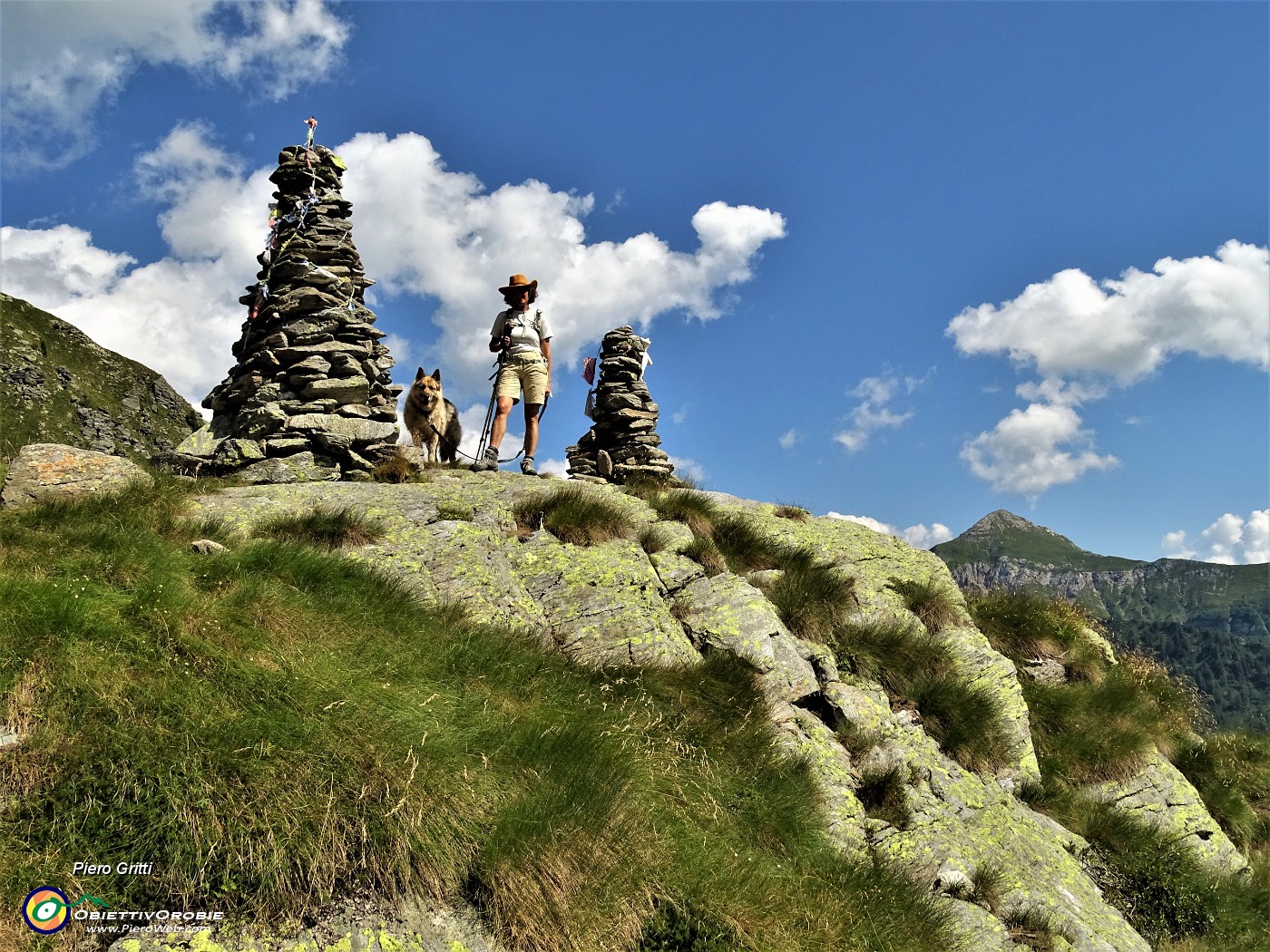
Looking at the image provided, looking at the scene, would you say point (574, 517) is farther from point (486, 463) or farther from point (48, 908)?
point (48, 908)

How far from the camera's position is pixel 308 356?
13.1 m

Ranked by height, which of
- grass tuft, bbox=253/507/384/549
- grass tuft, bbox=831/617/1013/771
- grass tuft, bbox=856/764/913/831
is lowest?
grass tuft, bbox=856/764/913/831

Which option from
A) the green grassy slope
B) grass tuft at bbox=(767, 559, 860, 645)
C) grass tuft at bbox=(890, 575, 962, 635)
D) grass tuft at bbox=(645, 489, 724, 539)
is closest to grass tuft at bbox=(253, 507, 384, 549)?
the green grassy slope

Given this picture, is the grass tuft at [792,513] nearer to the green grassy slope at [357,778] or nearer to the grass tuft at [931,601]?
the grass tuft at [931,601]

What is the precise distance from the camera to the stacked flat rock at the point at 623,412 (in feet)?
66.4

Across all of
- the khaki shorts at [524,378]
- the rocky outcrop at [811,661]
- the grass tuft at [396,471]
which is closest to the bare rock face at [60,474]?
the rocky outcrop at [811,661]

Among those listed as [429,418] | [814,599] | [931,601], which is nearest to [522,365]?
[429,418]

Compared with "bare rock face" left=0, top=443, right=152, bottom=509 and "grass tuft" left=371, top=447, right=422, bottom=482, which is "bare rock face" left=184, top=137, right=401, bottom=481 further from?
"bare rock face" left=0, top=443, right=152, bottom=509

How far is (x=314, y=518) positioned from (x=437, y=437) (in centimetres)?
685

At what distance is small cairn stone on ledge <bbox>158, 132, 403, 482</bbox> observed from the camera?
1203cm

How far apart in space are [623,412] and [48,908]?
17.7 m

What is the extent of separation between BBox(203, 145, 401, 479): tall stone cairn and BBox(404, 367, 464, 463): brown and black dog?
1.54 feet

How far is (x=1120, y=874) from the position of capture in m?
8.18

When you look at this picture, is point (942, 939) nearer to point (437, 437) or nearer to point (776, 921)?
point (776, 921)
